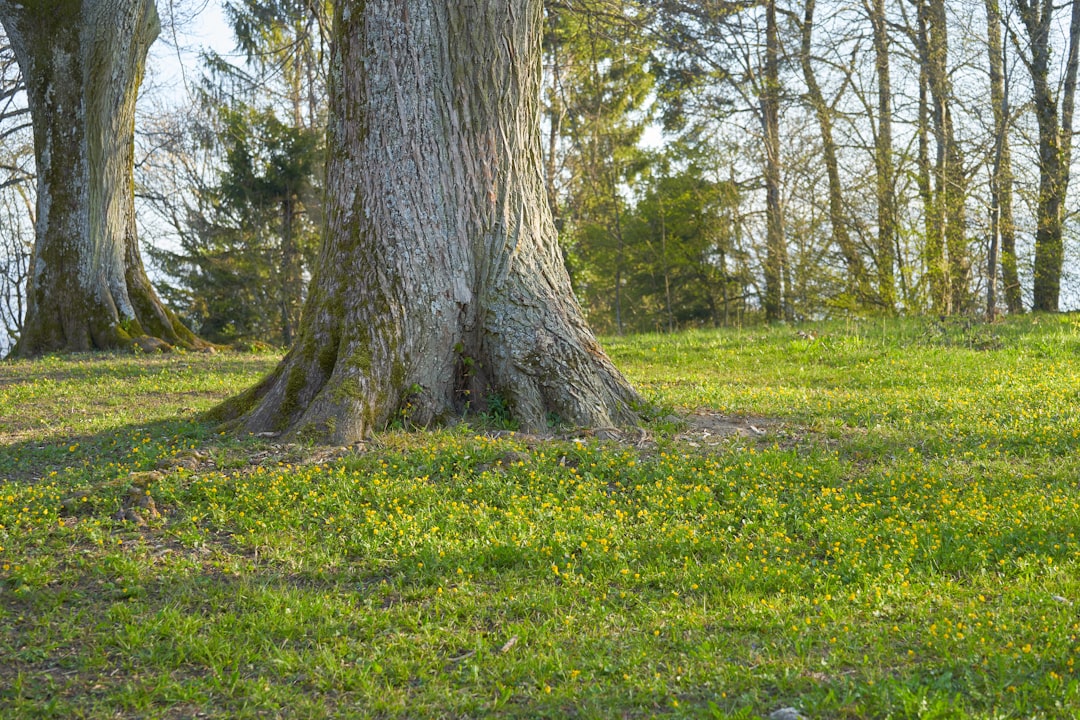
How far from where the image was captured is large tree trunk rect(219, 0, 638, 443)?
7.09 meters

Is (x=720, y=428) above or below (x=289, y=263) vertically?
below

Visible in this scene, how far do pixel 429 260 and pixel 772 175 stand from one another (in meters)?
15.5

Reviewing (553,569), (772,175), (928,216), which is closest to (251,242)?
(772,175)

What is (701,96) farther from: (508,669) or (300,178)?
(508,669)

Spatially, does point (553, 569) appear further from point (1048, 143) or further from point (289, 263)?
point (289, 263)

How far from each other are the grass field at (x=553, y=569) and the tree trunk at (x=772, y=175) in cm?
1161

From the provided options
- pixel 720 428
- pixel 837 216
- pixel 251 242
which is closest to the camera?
pixel 720 428

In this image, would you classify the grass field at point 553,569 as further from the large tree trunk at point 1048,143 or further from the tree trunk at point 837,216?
the large tree trunk at point 1048,143

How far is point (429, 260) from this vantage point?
719 centimetres

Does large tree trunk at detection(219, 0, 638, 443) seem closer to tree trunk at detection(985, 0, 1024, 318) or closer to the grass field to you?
the grass field

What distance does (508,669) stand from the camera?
12.1ft

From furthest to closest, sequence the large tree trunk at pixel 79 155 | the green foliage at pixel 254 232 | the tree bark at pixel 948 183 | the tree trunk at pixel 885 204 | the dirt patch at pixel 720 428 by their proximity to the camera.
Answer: the green foliage at pixel 254 232 → the tree trunk at pixel 885 204 → the tree bark at pixel 948 183 → the large tree trunk at pixel 79 155 → the dirt patch at pixel 720 428

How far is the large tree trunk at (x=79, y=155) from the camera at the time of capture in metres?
13.7

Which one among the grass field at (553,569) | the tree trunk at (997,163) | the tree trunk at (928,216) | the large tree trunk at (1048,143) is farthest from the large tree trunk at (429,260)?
the large tree trunk at (1048,143)
